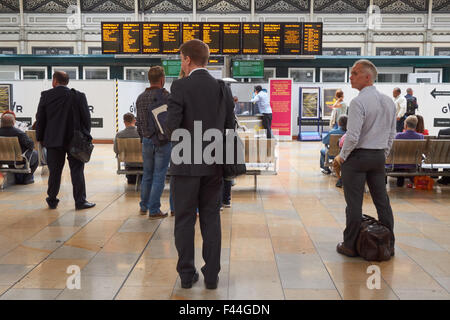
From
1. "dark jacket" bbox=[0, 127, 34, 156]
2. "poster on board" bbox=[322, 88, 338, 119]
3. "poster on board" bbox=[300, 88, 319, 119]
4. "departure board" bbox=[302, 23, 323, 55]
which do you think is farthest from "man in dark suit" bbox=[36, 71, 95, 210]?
"poster on board" bbox=[322, 88, 338, 119]

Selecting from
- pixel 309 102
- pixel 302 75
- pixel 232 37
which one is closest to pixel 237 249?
pixel 232 37

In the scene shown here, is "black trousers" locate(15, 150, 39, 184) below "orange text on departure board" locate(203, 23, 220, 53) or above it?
below

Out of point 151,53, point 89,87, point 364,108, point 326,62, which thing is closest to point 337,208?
point 364,108

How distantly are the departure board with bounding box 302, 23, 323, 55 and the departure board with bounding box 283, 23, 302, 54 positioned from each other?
0.15 m

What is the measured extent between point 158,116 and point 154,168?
75cm

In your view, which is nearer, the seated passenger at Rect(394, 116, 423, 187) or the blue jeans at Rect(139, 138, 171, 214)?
the blue jeans at Rect(139, 138, 171, 214)

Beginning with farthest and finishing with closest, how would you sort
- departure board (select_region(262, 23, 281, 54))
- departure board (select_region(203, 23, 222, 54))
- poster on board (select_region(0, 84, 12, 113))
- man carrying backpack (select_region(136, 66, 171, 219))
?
poster on board (select_region(0, 84, 12, 113))
departure board (select_region(262, 23, 281, 54))
departure board (select_region(203, 23, 222, 54))
man carrying backpack (select_region(136, 66, 171, 219))

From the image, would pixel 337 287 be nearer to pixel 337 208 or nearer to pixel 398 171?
pixel 337 208

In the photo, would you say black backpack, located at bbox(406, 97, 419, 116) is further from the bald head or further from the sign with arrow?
the bald head

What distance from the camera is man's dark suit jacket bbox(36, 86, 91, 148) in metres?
6.22

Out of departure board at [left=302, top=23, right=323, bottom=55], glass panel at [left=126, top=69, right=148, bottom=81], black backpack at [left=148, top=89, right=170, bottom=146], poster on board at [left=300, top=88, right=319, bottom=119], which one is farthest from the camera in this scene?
glass panel at [left=126, top=69, right=148, bottom=81]

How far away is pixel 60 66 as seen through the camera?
2023 centimetres
